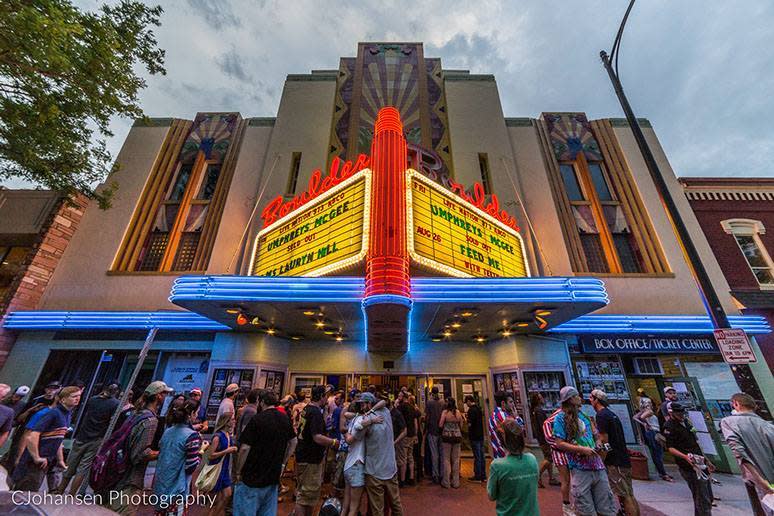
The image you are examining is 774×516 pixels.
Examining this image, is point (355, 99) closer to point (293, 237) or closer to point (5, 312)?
point (293, 237)

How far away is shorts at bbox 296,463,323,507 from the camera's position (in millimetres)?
4930

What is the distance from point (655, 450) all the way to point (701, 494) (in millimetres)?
4913

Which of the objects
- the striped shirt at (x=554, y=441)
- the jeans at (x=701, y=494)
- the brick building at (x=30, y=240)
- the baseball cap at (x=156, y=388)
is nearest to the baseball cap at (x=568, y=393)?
the striped shirt at (x=554, y=441)

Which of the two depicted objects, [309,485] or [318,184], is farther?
[318,184]

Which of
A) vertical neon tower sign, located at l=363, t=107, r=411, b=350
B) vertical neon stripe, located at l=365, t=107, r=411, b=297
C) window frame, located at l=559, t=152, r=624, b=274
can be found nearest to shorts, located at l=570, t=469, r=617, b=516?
vertical neon tower sign, located at l=363, t=107, r=411, b=350

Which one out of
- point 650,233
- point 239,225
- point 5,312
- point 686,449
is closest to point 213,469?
point 686,449

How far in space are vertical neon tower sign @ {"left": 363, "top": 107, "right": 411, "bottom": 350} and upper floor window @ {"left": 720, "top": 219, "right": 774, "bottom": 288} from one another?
1539cm

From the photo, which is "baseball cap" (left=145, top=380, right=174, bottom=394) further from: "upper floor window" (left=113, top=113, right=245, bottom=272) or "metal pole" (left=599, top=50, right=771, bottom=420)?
"upper floor window" (left=113, top=113, right=245, bottom=272)

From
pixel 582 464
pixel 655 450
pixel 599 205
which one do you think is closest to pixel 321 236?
pixel 582 464

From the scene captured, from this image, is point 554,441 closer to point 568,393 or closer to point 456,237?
point 568,393

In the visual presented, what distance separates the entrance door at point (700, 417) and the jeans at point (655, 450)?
1.52 meters

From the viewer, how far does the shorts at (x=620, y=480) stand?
5047 mm

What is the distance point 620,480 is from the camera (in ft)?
16.8

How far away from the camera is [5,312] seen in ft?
37.0
